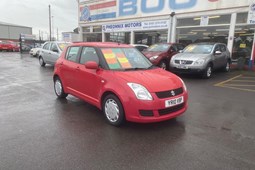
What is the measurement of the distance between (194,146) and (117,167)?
1.39 m

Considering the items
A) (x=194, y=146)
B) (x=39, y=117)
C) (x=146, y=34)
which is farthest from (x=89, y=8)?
(x=194, y=146)

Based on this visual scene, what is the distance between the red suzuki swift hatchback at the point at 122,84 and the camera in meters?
3.90

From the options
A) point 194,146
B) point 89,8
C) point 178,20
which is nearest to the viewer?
point 194,146

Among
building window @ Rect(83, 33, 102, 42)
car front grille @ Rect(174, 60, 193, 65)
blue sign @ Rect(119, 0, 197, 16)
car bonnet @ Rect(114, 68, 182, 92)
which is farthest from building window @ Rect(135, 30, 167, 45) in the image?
car bonnet @ Rect(114, 68, 182, 92)

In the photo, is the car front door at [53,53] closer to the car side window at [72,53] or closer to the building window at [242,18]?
the car side window at [72,53]

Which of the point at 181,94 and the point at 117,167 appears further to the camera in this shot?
the point at 181,94

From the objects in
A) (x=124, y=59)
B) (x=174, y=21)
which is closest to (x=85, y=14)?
(x=174, y=21)

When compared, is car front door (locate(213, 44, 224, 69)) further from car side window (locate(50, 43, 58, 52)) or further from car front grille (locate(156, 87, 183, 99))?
car side window (locate(50, 43, 58, 52))

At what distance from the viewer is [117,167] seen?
2924 millimetres

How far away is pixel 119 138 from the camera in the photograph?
3.76m

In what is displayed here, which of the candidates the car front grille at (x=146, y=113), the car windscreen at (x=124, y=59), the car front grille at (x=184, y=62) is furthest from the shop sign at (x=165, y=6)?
the car front grille at (x=146, y=113)

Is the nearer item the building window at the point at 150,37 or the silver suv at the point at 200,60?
the silver suv at the point at 200,60

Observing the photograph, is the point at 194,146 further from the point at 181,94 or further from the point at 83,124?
the point at 83,124

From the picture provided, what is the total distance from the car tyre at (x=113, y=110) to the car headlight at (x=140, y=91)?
401mm
